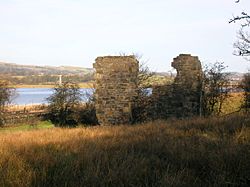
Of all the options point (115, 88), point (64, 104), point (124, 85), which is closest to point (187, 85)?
point (124, 85)

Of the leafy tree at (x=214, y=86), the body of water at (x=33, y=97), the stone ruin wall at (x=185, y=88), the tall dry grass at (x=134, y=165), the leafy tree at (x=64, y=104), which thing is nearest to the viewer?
the tall dry grass at (x=134, y=165)

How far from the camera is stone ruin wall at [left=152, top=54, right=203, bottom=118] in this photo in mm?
15039

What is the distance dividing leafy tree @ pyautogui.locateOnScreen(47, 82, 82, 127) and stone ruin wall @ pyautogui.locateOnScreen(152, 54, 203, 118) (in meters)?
13.9

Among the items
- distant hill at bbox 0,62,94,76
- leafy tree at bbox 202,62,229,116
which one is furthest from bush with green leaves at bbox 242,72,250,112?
distant hill at bbox 0,62,94,76

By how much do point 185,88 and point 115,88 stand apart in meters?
3.47

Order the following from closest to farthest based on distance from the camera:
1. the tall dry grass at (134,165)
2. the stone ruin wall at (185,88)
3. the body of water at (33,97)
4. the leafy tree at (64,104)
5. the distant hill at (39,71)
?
the tall dry grass at (134,165), the stone ruin wall at (185,88), the leafy tree at (64,104), the body of water at (33,97), the distant hill at (39,71)

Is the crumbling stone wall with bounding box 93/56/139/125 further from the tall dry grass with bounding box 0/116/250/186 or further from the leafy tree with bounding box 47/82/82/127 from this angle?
the leafy tree with bounding box 47/82/82/127

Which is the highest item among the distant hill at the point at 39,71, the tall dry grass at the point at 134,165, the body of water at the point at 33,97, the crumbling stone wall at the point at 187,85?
the distant hill at the point at 39,71

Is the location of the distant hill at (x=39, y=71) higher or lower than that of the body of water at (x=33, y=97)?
higher

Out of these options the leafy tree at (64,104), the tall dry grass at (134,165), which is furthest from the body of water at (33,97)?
the tall dry grass at (134,165)

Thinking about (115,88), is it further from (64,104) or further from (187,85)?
(64,104)

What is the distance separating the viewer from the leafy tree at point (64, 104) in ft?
91.8

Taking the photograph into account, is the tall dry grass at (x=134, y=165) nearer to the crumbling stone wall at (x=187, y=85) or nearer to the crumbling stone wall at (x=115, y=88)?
the crumbling stone wall at (x=115, y=88)

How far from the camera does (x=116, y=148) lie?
17.1 ft
